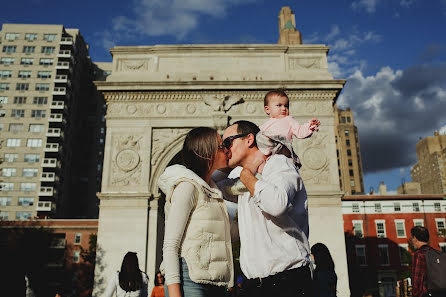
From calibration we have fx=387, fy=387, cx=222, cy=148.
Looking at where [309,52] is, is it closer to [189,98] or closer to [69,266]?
[189,98]

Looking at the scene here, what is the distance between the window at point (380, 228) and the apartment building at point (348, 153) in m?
33.7

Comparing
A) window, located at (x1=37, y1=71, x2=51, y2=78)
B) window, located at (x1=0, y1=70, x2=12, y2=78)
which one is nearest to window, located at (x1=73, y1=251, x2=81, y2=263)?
window, located at (x1=37, y1=71, x2=51, y2=78)

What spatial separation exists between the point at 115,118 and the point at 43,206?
35138 mm

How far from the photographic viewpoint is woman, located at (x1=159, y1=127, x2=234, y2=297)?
2770 mm

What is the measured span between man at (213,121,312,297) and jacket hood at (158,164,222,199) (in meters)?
0.31

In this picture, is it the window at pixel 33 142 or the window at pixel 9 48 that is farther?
the window at pixel 9 48

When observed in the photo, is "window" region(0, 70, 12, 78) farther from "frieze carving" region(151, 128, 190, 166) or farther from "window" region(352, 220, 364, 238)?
"window" region(352, 220, 364, 238)

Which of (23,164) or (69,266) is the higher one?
(23,164)

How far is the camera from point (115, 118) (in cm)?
1798

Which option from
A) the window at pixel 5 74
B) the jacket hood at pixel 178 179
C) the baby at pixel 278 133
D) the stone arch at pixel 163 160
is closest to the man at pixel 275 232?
the baby at pixel 278 133

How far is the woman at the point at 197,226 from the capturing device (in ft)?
9.09

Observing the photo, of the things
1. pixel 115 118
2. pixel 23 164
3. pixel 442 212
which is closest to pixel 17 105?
pixel 23 164

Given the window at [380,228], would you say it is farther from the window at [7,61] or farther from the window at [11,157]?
the window at [7,61]

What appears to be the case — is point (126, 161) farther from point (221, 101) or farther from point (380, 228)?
point (380, 228)
